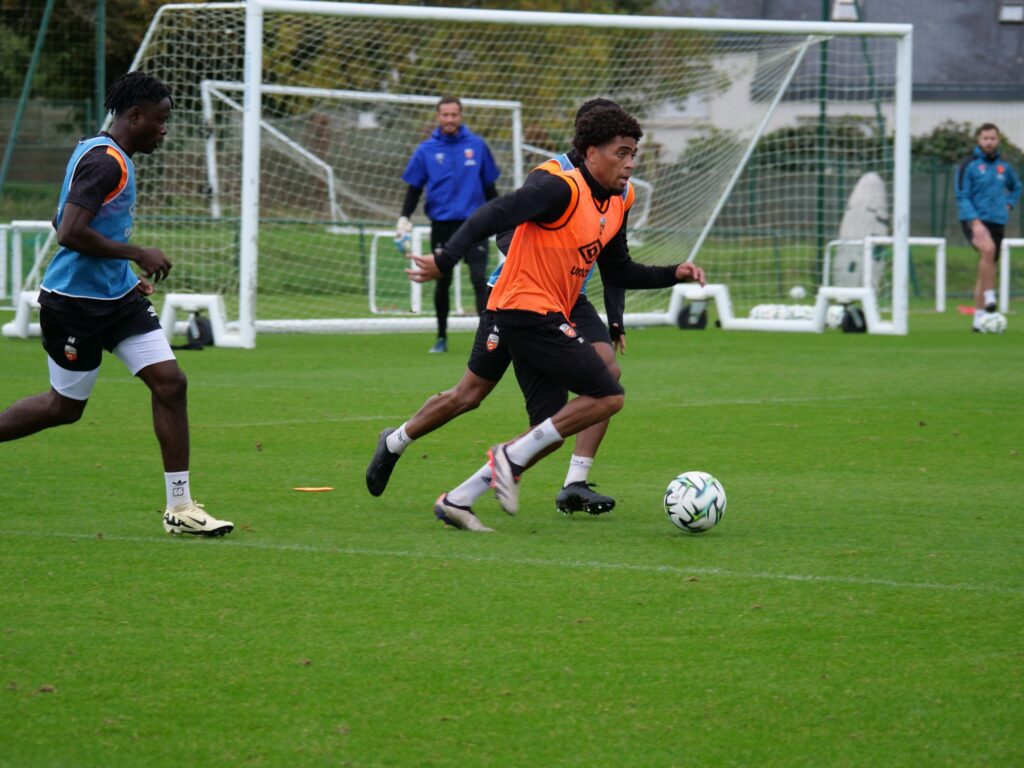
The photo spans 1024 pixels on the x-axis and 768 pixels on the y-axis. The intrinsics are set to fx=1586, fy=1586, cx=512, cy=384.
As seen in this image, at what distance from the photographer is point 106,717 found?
14.1 feet

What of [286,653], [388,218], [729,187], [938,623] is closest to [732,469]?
[938,623]

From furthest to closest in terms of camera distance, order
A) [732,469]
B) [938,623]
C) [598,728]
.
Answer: [732,469] → [938,623] → [598,728]

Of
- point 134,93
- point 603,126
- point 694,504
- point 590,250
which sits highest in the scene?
point 134,93

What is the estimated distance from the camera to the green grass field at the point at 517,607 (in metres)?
4.19

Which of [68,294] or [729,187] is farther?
[729,187]

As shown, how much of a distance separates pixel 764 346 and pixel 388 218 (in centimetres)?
847

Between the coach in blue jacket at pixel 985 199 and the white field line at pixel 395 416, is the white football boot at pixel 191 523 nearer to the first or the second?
the white field line at pixel 395 416

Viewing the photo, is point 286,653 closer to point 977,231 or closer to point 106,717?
point 106,717

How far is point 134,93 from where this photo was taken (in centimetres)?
667

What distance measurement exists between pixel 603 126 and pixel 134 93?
6.53ft

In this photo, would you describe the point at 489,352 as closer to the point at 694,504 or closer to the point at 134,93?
the point at 694,504

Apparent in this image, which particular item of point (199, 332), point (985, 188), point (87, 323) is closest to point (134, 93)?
point (87, 323)

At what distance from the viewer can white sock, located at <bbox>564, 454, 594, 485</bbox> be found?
298 inches

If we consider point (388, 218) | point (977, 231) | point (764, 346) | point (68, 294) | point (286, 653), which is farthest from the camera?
point (388, 218)
